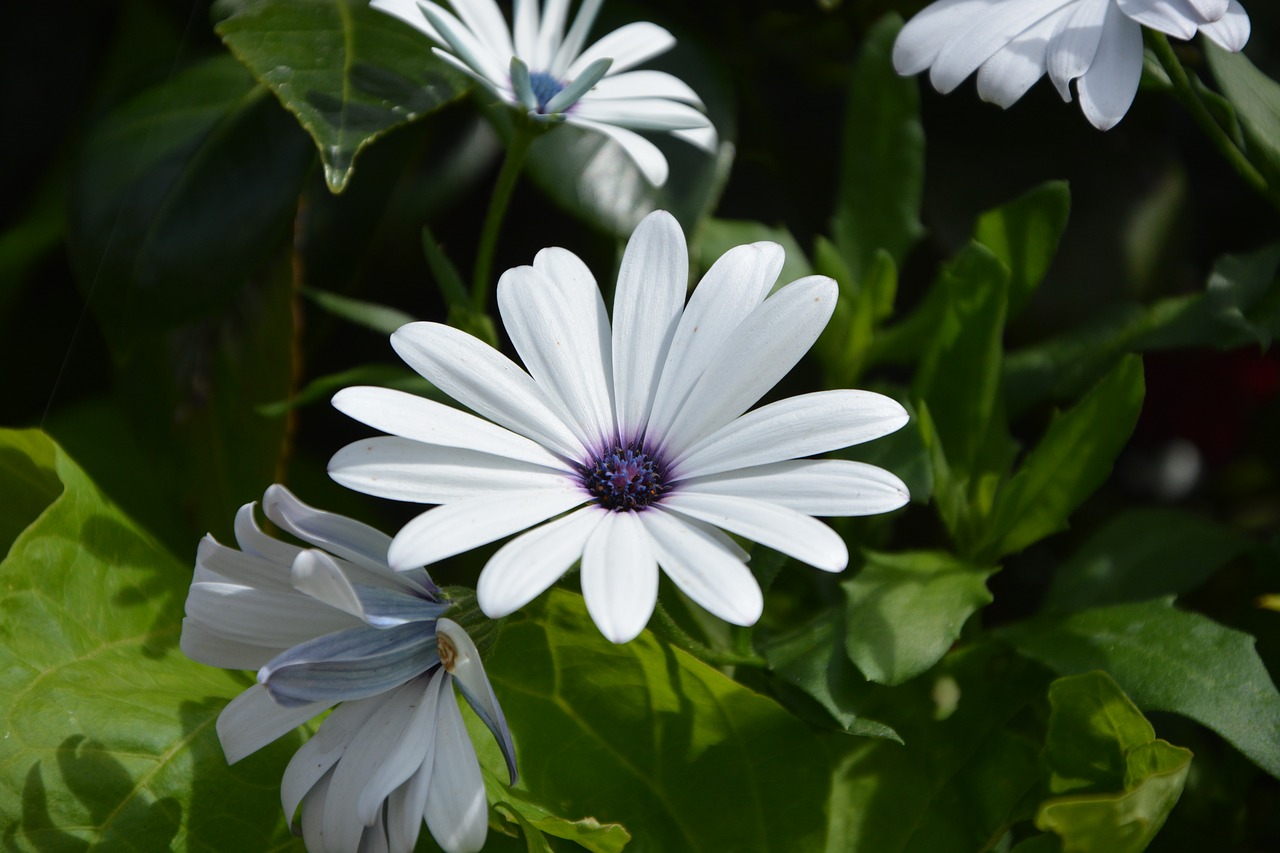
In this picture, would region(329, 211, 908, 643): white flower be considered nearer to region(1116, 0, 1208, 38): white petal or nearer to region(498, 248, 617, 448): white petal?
region(498, 248, 617, 448): white petal

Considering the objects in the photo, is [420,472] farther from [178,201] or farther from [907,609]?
[178,201]

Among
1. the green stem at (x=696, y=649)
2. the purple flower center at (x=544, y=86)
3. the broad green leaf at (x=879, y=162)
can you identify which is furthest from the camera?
the broad green leaf at (x=879, y=162)

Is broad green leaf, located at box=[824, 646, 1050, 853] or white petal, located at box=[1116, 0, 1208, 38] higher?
white petal, located at box=[1116, 0, 1208, 38]

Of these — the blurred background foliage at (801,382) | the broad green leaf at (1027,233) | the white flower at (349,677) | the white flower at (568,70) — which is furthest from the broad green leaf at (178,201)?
the broad green leaf at (1027,233)

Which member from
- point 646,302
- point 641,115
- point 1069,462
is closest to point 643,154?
point 641,115

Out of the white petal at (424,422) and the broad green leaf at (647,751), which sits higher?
the white petal at (424,422)

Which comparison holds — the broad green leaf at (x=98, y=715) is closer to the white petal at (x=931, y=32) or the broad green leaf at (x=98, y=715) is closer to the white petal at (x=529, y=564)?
the white petal at (x=529, y=564)

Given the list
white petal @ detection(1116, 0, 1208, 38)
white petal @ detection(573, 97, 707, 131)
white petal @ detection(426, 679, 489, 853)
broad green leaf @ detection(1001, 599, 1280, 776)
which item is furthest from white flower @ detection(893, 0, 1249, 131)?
white petal @ detection(426, 679, 489, 853)
